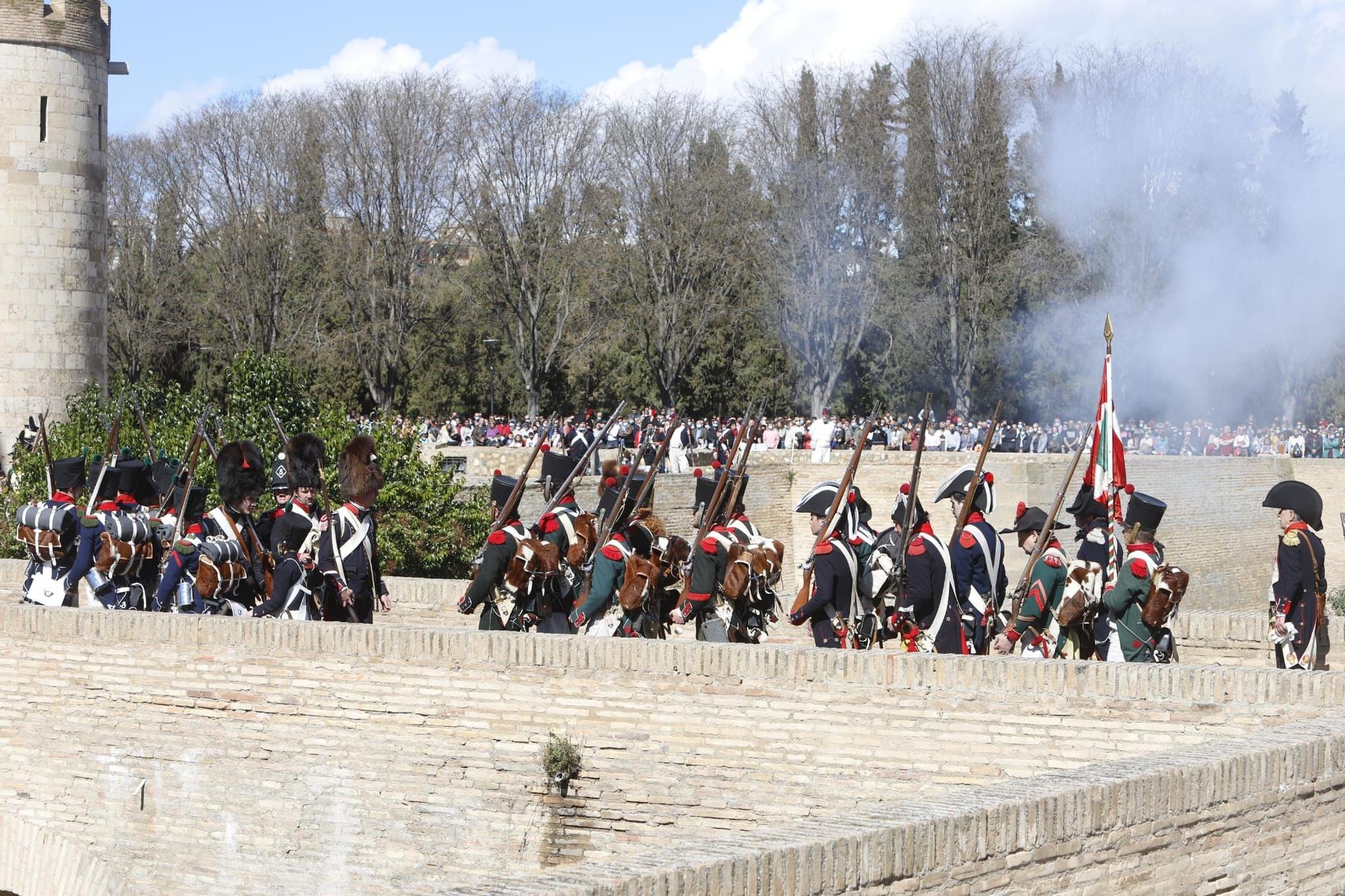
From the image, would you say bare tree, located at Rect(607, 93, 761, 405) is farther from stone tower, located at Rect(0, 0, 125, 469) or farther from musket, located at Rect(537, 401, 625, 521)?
musket, located at Rect(537, 401, 625, 521)

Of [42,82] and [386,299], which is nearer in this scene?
[42,82]

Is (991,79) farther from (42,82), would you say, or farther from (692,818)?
(692,818)

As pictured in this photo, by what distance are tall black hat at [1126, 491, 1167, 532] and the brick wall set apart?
99.4 inches

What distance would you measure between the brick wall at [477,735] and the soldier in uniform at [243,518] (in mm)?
1057

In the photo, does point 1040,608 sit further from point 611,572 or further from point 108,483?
point 108,483

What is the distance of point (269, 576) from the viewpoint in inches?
502

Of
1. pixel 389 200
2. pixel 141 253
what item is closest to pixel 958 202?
pixel 389 200

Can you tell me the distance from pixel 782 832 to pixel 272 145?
47.3 m

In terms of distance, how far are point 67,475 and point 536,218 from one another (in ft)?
123

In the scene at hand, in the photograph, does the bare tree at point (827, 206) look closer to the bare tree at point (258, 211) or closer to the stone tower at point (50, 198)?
the bare tree at point (258, 211)

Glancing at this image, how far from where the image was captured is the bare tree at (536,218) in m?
50.1

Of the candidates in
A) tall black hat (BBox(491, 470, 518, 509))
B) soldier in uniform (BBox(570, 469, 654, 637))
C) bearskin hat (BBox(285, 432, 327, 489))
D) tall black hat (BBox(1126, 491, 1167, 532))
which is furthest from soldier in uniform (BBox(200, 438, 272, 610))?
tall black hat (BBox(1126, 491, 1167, 532))

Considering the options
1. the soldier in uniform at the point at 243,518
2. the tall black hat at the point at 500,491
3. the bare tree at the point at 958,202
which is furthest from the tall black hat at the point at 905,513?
the bare tree at the point at 958,202

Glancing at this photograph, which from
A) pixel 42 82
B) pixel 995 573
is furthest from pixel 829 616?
pixel 42 82
